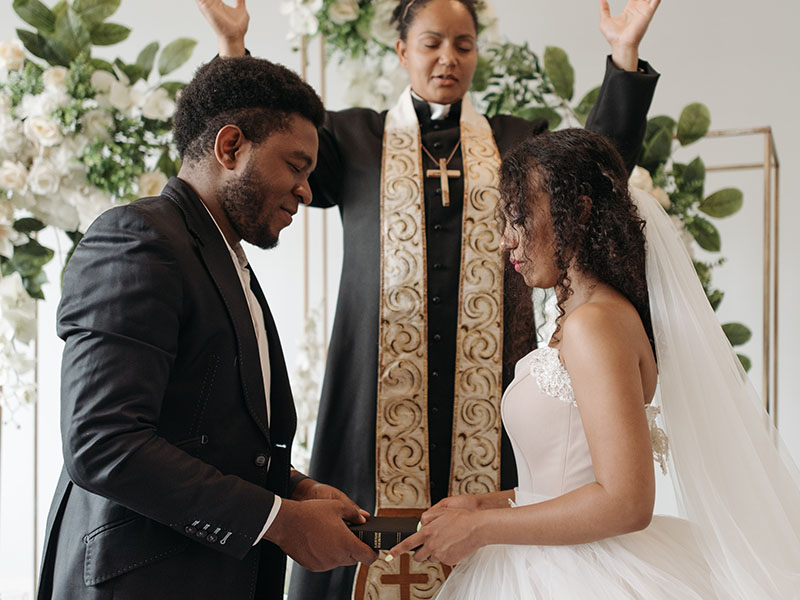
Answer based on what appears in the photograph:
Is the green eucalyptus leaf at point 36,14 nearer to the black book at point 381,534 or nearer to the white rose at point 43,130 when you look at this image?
the white rose at point 43,130

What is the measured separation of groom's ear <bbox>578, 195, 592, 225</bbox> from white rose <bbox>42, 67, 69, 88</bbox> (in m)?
1.52

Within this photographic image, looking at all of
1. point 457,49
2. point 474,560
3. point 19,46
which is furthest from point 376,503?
point 19,46

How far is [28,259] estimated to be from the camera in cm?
242

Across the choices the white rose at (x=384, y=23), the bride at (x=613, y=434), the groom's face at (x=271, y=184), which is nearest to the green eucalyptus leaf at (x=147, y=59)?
the white rose at (x=384, y=23)

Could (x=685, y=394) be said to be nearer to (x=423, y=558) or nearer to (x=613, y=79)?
(x=423, y=558)

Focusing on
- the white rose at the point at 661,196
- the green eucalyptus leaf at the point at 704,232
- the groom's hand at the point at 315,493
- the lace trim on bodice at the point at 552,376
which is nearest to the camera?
the lace trim on bodice at the point at 552,376

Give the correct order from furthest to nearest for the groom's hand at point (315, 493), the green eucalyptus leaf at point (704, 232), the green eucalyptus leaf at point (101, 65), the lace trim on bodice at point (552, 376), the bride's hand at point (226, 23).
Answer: the green eucalyptus leaf at point (704, 232)
the green eucalyptus leaf at point (101, 65)
the bride's hand at point (226, 23)
the groom's hand at point (315, 493)
the lace trim on bodice at point (552, 376)

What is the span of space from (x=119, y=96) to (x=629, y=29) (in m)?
1.42

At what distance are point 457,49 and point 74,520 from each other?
153cm

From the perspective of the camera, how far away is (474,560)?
1675 millimetres

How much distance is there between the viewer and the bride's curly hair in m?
1.58

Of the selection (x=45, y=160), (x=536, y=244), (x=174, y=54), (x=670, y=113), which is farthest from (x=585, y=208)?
(x=670, y=113)

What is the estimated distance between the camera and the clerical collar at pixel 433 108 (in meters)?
2.32

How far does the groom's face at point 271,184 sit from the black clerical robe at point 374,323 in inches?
22.3
